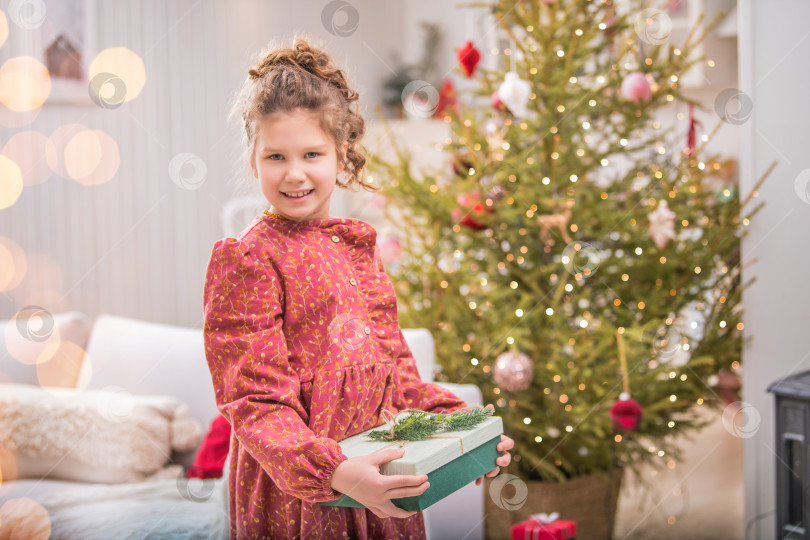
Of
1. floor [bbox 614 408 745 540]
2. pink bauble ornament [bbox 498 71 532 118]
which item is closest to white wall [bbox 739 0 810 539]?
floor [bbox 614 408 745 540]

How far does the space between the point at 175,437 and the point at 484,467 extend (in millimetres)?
1107

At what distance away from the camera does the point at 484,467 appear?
3.07ft

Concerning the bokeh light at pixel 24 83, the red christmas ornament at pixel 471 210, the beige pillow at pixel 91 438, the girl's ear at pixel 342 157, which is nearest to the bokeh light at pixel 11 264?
the bokeh light at pixel 24 83

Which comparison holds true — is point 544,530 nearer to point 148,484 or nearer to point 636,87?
point 148,484

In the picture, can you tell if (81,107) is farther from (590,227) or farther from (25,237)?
(590,227)

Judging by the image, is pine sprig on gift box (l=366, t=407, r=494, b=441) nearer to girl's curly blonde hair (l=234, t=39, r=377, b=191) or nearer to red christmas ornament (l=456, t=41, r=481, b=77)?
girl's curly blonde hair (l=234, t=39, r=377, b=191)

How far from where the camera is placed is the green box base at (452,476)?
2.61 feet

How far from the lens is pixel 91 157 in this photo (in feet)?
10.2

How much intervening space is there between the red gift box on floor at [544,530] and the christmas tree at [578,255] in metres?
0.41

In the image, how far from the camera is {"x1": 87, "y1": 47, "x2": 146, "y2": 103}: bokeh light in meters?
3.05

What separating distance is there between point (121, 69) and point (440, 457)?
2.77 metres

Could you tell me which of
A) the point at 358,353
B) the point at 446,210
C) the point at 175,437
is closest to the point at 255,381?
the point at 358,353

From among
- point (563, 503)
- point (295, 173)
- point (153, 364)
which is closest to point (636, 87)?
point (563, 503)

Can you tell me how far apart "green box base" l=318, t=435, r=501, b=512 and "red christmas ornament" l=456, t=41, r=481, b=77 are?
4.44 feet
